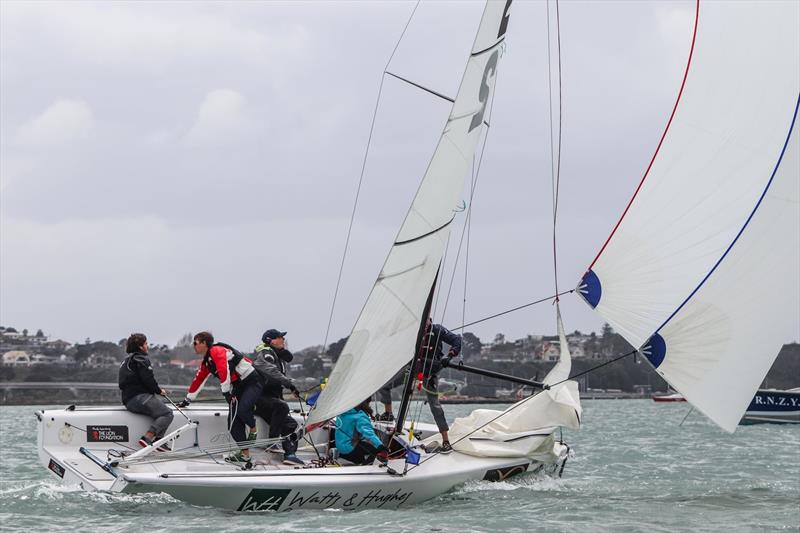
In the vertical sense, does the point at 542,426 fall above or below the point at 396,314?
below

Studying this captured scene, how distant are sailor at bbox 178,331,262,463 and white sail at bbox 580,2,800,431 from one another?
142 inches

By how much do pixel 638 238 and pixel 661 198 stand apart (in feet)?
1.46

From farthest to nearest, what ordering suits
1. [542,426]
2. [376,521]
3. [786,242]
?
[542,426] < [786,242] < [376,521]

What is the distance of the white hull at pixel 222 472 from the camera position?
885 centimetres

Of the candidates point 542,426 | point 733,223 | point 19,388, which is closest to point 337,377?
point 542,426

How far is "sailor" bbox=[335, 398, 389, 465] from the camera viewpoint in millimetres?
9984

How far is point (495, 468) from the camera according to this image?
1050cm

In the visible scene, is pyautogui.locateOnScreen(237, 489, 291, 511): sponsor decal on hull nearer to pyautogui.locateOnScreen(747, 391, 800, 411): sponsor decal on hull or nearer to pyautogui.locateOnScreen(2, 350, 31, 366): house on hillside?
pyautogui.locateOnScreen(747, 391, 800, 411): sponsor decal on hull

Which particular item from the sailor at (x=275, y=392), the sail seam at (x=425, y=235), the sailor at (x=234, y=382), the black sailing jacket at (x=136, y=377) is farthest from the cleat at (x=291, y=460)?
the sail seam at (x=425, y=235)

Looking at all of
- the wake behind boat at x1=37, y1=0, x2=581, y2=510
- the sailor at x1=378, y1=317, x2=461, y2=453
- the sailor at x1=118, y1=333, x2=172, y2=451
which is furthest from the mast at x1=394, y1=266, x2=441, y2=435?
the sailor at x1=118, y1=333, x2=172, y2=451

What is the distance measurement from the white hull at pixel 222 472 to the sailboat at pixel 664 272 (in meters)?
0.02

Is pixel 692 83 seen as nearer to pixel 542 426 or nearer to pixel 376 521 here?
pixel 542 426

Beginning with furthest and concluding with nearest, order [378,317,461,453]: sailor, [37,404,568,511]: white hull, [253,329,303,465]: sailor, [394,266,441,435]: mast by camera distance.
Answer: [378,317,461,453]: sailor
[394,266,441,435]: mast
[253,329,303,465]: sailor
[37,404,568,511]: white hull

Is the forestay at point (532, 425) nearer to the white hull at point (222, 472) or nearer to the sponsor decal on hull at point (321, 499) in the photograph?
the white hull at point (222, 472)
